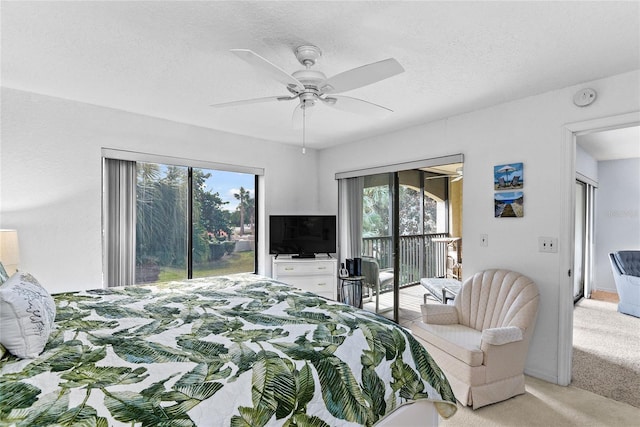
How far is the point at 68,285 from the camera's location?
295cm

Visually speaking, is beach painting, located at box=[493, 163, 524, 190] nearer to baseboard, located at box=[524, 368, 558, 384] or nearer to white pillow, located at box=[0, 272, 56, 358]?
baseboard, located at box=[524, 368, 558, 384]

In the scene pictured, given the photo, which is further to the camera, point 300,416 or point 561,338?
point 561,338

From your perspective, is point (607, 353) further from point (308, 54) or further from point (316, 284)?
point (308, 54)

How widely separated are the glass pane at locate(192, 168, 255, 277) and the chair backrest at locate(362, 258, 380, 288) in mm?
1541

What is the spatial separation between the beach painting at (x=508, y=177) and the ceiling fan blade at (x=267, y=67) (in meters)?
2.09

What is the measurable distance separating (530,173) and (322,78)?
207cm

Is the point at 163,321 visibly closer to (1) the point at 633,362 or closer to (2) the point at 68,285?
(2) the point at 68,285

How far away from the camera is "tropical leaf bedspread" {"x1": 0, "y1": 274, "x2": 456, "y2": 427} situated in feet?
3.30

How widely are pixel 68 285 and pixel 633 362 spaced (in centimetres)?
518

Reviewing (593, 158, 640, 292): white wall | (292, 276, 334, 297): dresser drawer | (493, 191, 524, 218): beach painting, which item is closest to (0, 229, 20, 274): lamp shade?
(292, 276, 334, 297): dresser drawer

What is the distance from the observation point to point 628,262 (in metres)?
4.71

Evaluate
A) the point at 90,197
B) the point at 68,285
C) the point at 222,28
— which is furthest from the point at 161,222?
the point at 222,28

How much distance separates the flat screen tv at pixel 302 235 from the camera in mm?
4367

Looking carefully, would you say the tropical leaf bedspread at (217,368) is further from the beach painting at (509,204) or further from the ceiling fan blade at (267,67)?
the beach painting at (509,204)
